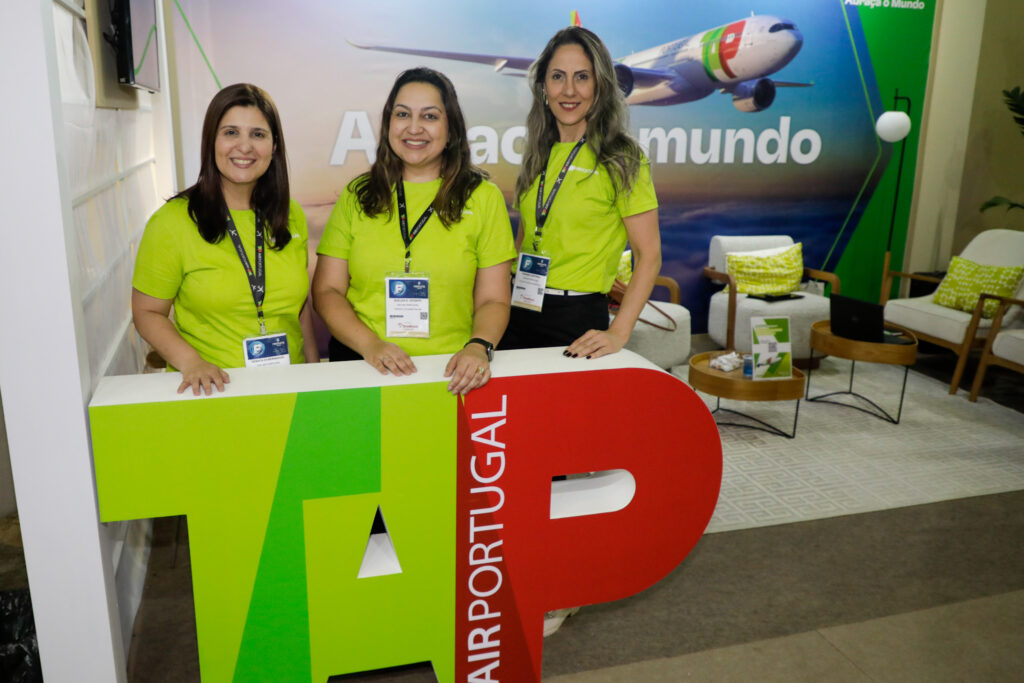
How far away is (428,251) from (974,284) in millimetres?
4690

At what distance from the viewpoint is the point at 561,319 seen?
8.24 ft

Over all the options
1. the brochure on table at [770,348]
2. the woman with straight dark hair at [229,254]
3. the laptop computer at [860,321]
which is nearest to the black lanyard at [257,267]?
the woman with straight dark hair at [229,254]

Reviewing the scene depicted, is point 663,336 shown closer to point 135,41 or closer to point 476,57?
point 476,57

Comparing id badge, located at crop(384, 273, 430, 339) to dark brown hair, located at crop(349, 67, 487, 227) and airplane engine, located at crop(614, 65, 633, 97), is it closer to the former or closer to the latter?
dark brown hair, located at crop(349, 67, 487, 227)

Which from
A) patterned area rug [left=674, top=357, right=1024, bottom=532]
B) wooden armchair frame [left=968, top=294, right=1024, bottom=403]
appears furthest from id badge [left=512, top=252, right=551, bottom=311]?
wooden armchair frame [left=968, top=294, right=1024, bottom=403]

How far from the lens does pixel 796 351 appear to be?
5.62 meters

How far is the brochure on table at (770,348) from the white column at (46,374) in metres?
3.25

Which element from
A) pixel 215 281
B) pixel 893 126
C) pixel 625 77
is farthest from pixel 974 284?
pixel 215 281

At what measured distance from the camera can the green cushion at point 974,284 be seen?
5250mm

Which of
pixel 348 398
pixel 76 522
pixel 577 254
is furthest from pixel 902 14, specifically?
pixel 76 522

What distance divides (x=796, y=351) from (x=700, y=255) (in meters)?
1.11

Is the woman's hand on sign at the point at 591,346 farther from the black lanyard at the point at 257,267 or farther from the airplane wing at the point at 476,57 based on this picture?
the airplane wing at the point at 476,57

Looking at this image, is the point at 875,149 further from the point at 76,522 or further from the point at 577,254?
the point at 76,522

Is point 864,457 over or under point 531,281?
under
